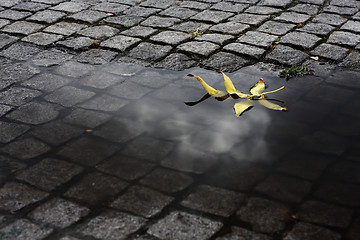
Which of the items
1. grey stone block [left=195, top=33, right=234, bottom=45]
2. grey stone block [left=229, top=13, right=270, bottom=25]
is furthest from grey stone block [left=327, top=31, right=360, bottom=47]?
grey stone block [left=195, top=33, right=234, bottom=45]

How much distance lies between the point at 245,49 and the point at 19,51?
2.28 meters

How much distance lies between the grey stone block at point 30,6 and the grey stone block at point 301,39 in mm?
3097

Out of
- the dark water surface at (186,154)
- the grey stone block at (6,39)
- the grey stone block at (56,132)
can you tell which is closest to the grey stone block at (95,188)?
the dark water surface at (186,154)

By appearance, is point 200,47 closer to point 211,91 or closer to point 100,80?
point 211,91

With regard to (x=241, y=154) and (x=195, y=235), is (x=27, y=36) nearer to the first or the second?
(x=241, y=154)

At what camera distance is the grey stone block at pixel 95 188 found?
109 inches

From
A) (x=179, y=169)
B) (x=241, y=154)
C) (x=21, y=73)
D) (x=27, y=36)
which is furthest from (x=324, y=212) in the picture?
(x=27, y=36)

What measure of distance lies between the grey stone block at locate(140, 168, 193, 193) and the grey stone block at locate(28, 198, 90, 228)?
431 mm

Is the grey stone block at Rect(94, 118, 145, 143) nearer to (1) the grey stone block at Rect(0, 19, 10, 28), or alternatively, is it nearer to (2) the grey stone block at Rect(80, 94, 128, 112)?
(2) the grey stone block at Rect(80, 94, 128, 112)

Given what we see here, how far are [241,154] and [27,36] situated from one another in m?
3.14

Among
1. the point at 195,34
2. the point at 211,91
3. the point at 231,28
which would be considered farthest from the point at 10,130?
the point at 231,28

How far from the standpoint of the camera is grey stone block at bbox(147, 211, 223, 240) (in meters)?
2.44

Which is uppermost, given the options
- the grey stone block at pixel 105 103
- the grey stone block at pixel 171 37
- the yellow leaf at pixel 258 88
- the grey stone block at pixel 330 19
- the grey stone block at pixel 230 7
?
the grey stone block at pixel 230 7

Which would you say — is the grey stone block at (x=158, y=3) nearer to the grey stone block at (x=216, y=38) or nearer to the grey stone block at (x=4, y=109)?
the grey stone block at (x=216, y=38)
